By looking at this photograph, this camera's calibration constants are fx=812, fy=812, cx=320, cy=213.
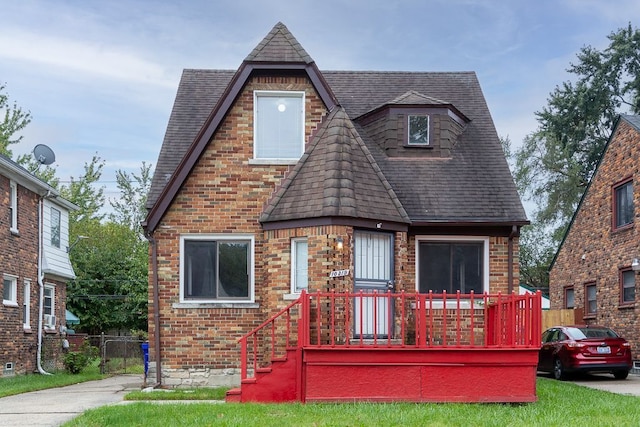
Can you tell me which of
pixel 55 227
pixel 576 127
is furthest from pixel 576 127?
pixel 55 227

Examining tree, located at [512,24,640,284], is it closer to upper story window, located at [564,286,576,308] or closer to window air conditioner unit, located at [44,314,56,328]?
upper story window, located at [564,286,576,308]

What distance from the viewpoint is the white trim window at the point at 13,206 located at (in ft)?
70.8

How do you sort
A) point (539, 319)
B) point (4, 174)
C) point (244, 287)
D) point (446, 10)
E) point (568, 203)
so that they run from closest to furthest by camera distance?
point (539, 319)
point (244, 287)
point (446, 10)
point (4, 174)
point (568, 203)

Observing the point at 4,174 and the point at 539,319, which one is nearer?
the point at 539,319

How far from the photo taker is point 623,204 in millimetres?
22000

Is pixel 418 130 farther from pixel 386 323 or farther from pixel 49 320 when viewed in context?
pixel 49 320

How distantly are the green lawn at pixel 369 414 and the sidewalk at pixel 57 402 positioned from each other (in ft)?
3.00

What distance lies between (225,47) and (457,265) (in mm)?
7501

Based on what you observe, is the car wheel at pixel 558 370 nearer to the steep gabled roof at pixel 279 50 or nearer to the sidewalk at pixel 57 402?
the steep gabled roof at pixel 279 50

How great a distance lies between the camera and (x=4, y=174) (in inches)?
824

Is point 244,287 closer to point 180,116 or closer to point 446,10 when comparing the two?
point 180,116

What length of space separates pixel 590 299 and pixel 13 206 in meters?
16.8

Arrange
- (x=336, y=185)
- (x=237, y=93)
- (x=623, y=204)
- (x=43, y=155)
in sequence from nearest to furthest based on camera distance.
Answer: (x=336, y=185) < (x=237, y=93) < (x=623, y=204) < (x=43, y=155)

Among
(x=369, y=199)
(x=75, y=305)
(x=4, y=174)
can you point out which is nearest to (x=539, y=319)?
(x=369, y=199)
